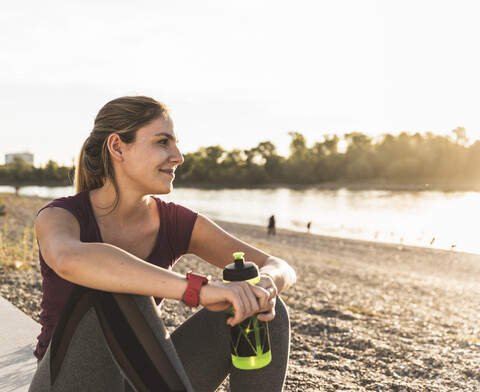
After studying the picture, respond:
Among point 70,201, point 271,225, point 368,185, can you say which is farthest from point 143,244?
point 368,185

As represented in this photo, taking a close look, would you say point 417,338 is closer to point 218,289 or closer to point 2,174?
point 218,289

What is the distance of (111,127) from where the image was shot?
1.76 meters

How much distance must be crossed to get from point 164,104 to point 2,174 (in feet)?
359

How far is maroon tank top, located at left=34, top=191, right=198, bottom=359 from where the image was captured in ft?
5.38

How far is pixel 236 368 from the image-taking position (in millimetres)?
1616

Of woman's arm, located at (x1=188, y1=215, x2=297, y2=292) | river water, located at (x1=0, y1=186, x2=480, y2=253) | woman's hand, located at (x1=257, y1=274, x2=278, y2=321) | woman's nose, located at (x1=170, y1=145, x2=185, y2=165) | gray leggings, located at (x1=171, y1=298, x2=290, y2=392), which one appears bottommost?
river water, located at (x1=0, y1=186, x2=480, y2=253)

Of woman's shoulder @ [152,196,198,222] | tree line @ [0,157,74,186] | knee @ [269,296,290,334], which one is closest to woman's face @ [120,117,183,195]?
woman's shoulder @ [152,196,198,222]

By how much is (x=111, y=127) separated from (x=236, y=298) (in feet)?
2.65

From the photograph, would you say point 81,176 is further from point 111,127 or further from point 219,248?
point 219,248

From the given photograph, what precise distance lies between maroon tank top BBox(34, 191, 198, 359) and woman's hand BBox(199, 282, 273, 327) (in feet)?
1.46

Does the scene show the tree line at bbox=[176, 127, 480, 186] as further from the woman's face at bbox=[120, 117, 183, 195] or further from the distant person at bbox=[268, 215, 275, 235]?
the woman's face at bbox=[120, 117, 183, 195]

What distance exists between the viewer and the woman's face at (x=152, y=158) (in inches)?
69.6

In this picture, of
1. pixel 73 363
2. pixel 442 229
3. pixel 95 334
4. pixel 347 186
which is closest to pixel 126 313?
pixel 95 334

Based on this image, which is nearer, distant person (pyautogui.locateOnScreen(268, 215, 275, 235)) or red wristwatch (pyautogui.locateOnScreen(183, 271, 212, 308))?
red wristwatch (pyautogui.locateOnScreen(183, 271, 212, 308))
